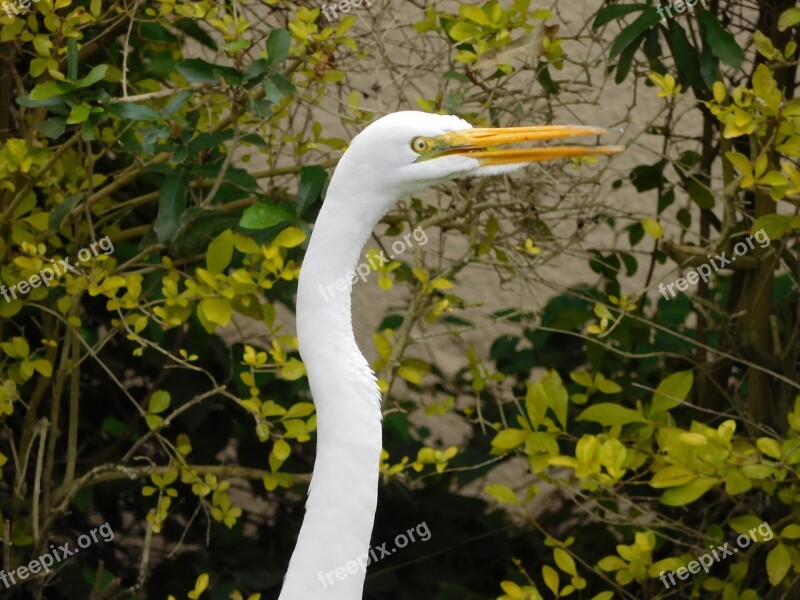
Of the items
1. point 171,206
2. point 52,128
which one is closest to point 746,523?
point 171,206

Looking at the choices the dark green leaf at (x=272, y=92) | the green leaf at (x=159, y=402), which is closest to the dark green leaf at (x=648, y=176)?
the dark green leaf at (x=272, y=92)

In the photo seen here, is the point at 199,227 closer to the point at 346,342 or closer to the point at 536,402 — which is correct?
the point at 536,402

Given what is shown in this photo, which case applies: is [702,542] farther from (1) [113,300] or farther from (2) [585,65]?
(1) [113,300]

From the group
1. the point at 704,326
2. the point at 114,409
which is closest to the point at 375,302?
the point at 114,409

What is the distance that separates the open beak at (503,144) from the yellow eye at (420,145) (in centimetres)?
1

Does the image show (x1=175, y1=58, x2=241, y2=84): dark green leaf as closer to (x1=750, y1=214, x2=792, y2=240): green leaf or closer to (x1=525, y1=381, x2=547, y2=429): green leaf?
(x1=525, y1=381, x2=547, y2=429): green leaf

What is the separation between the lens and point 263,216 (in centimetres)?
211

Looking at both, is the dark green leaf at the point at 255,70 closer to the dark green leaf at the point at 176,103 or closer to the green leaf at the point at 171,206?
the dark green leaf at the point at 176,103

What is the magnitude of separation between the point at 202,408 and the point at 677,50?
1.36 metres

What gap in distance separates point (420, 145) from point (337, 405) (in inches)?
13.8

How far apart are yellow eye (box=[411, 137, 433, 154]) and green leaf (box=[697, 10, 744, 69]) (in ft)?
3.20

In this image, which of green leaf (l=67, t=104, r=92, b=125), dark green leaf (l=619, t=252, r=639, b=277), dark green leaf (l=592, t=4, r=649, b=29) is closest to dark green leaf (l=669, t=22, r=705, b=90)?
dark green leaf (l=592, t=4, r=649, b=29)

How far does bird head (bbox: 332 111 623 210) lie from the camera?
1497mm

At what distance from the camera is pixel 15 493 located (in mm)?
2537
